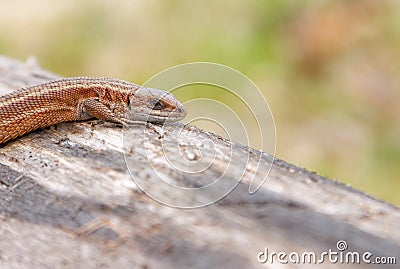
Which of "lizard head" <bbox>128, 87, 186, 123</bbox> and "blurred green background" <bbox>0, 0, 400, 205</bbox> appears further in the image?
"blurred green background" <bbox>0, 0, 400, 205</bbox>

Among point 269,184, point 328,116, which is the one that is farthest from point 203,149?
point 328,116

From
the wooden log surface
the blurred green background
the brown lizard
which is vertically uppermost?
the blurred green background

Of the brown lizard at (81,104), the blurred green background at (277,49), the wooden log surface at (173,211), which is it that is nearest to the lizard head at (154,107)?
the brown lizard at (81,104)

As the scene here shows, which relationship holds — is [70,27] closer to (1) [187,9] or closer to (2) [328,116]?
(1) [187,9]

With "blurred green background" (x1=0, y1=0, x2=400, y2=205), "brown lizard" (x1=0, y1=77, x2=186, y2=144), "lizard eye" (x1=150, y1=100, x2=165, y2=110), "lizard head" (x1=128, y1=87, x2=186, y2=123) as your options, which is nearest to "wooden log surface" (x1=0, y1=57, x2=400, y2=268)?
"lizard head" (x1=128, y1=87, x2=186, y2=123)

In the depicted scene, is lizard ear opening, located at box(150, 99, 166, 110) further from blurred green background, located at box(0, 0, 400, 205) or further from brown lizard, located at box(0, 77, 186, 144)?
blurred green background, located at box(0, 0, 400, 205)

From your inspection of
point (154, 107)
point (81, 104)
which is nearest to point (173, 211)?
point (154, 107)

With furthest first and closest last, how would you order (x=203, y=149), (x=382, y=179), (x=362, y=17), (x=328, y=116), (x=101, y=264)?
(x=362, y=17)
(x=328, y=116)
(x=382, y=179)
(x=203, y=149)
(x=101, y=264)
